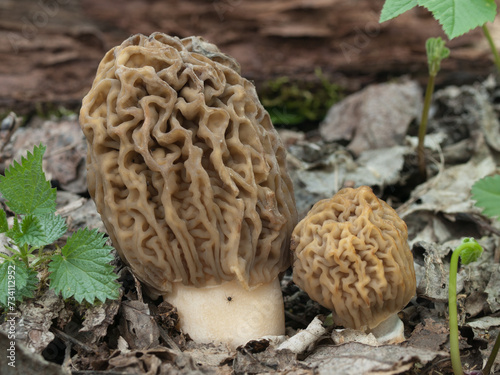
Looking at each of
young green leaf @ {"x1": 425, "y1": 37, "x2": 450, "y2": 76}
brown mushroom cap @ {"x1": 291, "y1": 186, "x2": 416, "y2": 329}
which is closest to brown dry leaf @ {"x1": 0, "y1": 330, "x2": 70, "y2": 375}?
brown mushroom cap @ {"x1": 291, "y1": 186, "x2": 416, "y2": 329}

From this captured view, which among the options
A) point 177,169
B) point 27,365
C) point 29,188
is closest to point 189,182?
point 177,169

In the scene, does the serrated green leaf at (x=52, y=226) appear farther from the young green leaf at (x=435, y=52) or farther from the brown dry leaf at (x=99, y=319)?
the young green leaf at (x=435, y=52)

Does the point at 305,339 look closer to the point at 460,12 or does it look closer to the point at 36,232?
the point at 36,232

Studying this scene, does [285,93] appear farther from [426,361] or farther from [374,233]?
[426,361]

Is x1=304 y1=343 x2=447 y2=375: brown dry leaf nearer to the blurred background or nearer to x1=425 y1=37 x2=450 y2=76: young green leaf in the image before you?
x1=425 y1=37 x2=450 y2=76: young green leaf

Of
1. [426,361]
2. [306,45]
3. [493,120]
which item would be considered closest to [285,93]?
[306,45]

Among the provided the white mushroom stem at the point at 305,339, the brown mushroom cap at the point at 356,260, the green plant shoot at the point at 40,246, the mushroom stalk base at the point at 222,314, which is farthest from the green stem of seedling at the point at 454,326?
the green plant shoot at the point at 40,246

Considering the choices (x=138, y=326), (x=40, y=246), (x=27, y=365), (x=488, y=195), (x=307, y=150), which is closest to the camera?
(x=27, y=365)
